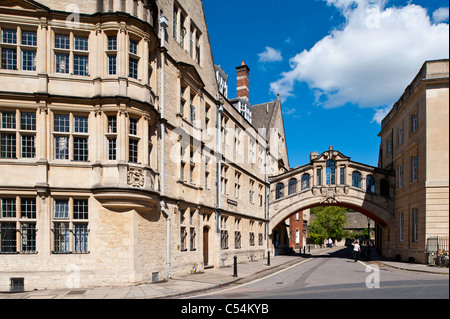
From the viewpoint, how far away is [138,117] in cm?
1692

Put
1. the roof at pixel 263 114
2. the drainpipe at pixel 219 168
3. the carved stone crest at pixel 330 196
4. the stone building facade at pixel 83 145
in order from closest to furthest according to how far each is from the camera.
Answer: the stone building facade at pixel 83 145
the drainpipe at pixel 219 168
the carved stone crest at pixel 330 196
the roof at pixel 263 114

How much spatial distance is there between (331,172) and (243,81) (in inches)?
529

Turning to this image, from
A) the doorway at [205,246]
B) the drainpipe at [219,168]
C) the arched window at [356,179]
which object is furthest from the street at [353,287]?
the arched window at [356,179]

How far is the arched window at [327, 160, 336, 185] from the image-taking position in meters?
38.5

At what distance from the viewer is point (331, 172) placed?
127 feet

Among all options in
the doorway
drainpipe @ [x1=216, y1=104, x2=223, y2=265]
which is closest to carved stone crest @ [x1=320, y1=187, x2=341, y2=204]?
drainpipe @ [x1=216, y1=104, x2=223, y2=265]

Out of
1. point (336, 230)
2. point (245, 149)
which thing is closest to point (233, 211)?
point (245, 149)

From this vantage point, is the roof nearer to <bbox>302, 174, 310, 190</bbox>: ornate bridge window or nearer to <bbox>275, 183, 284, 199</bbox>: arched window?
<bbox>275, 183, 284, 199</bbox>: arched window

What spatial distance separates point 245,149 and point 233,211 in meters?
6.92

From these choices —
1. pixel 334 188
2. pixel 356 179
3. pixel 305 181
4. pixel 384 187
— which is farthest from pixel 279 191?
pixel 384 187

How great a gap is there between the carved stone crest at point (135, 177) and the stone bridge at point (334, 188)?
1004 inches

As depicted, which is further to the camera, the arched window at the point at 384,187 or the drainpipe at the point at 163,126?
the arched window at the point at 384,187

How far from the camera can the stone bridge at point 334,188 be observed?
3684cm

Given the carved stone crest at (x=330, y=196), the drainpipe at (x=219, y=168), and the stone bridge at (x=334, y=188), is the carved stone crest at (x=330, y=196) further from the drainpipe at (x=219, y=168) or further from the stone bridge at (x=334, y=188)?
the drainpipe at (x=219, y=168)
